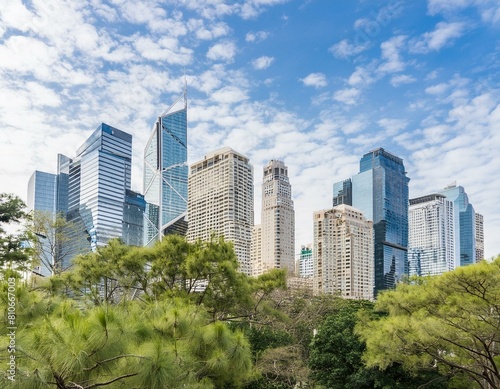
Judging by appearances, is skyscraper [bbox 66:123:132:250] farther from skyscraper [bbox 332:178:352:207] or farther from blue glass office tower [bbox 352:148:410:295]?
skyscraper [bbox 332:178:352:207]

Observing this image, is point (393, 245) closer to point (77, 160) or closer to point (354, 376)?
point (77, 160)

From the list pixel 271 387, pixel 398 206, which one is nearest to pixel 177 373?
pixel 271 387

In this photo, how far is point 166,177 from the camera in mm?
72562

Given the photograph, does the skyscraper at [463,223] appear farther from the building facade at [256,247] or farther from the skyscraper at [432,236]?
the building facade at [256,247]

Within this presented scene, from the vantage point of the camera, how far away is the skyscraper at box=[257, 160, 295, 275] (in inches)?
2251

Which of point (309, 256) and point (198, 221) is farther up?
point (198, 221)

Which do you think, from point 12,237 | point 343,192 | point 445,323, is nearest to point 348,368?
point 445,323

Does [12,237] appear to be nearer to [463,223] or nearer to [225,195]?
[225,195]

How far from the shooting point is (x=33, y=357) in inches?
88.4

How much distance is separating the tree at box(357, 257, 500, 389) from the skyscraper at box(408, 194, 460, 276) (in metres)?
84.0

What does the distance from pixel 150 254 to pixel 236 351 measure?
11.2 feet

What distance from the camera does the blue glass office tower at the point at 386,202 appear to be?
72062 mm

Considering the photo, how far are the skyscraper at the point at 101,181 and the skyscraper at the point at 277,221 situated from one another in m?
21.8

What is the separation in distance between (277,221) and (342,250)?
10989 mm
